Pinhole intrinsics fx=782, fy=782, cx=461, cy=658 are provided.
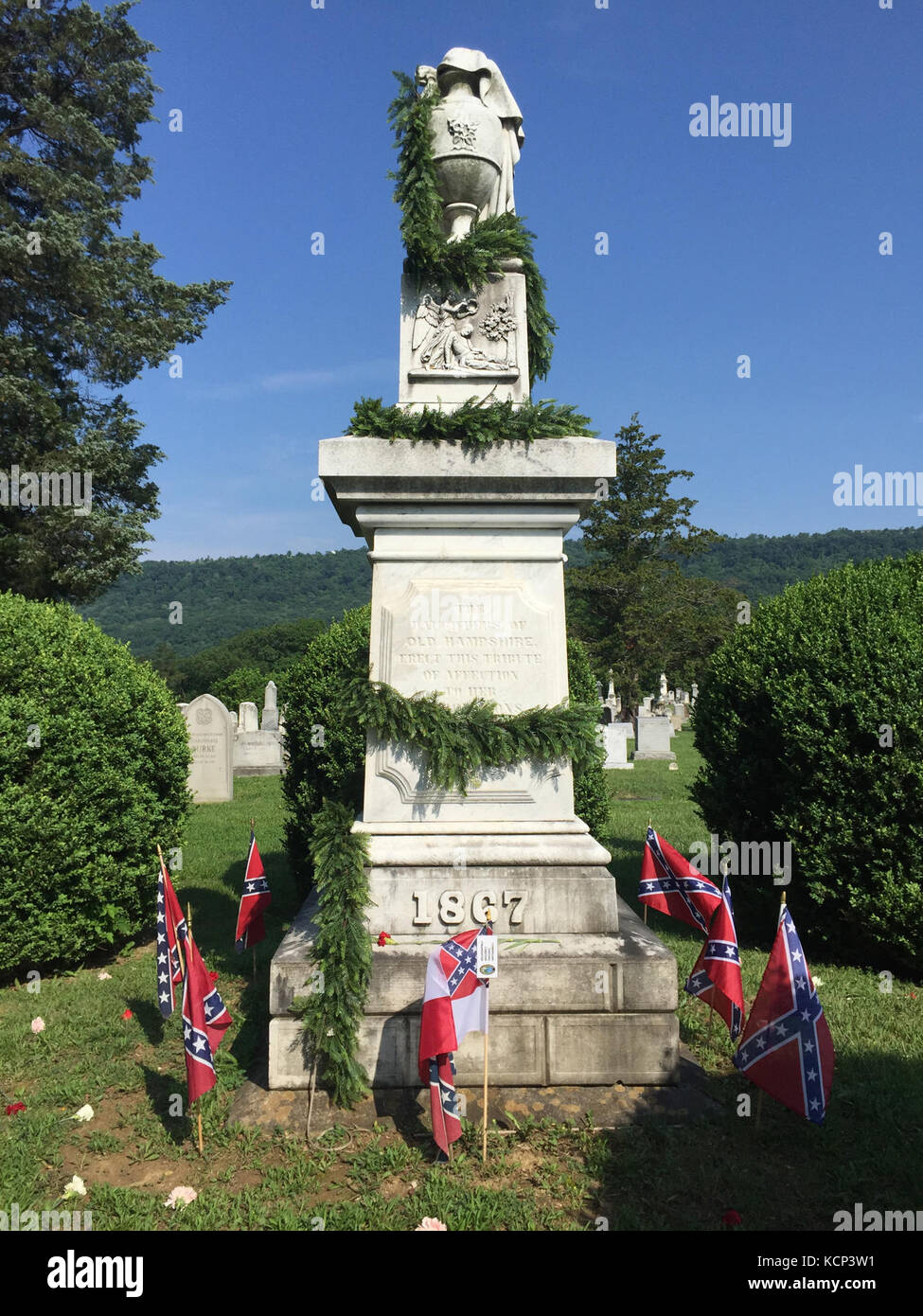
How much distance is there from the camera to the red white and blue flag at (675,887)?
486 cm

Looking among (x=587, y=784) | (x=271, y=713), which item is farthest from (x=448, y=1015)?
(x=271, y=713)

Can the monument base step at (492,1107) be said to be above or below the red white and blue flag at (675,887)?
below

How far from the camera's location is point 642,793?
15625mm

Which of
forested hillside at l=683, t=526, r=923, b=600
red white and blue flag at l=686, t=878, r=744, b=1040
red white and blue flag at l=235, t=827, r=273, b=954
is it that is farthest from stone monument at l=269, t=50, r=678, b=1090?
forested hillside at l=683, t=526, r=923, b=600

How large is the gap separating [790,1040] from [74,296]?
2033 centimetres

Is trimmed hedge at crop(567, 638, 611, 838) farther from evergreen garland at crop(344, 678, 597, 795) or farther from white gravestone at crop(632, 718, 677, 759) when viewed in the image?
white gravestone at crop(632, 718, 677, 759)

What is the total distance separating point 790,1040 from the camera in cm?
347

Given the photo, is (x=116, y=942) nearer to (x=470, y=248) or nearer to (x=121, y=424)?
(x=470, y=248)

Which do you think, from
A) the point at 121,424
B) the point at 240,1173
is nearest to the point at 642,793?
the point at 240,1173

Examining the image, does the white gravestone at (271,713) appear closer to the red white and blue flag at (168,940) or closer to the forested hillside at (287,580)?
the red white and blue flag at (168,940)

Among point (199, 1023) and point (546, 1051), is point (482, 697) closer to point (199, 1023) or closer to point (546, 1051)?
point (546, 1051)

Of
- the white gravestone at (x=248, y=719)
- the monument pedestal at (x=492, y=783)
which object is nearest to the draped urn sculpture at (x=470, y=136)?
the monument pedestal at (x=492, y=783)

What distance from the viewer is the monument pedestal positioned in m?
3.99

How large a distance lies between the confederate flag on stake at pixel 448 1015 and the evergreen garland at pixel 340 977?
1.39ft
